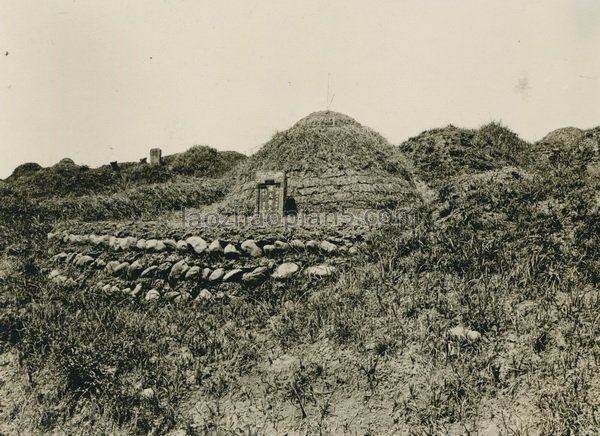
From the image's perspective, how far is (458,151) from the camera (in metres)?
13.6

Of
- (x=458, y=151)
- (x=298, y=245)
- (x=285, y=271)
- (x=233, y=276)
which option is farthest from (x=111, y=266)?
(x=458, y=151)

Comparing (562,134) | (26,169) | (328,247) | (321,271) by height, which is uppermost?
(562,134)

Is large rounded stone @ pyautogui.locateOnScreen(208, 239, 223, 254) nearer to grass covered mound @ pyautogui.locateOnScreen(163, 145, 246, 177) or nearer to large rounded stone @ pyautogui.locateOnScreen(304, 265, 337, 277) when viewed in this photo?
large rounded stone @ pyautogui.locateOnScreen(304, 265, 337, 277)

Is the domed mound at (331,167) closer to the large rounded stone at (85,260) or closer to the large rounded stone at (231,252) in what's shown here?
the large rounded stone at (231,252)

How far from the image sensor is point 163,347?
521 centimetres

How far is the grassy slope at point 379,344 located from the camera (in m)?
3.63

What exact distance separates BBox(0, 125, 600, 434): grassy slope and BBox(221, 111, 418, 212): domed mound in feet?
12.8

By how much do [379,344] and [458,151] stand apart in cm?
1093

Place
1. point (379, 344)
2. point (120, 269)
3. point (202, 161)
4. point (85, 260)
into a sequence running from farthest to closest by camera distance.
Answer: point (202, 161)
point (85, 260)
point (120, 269)
point (379, 344)

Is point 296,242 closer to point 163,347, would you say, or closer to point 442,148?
point 163,347

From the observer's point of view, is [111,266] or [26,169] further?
[26,169]

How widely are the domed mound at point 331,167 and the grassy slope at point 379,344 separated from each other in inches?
153

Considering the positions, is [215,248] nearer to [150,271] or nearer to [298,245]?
[150,271]

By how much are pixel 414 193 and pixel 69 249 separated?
8.93 m
